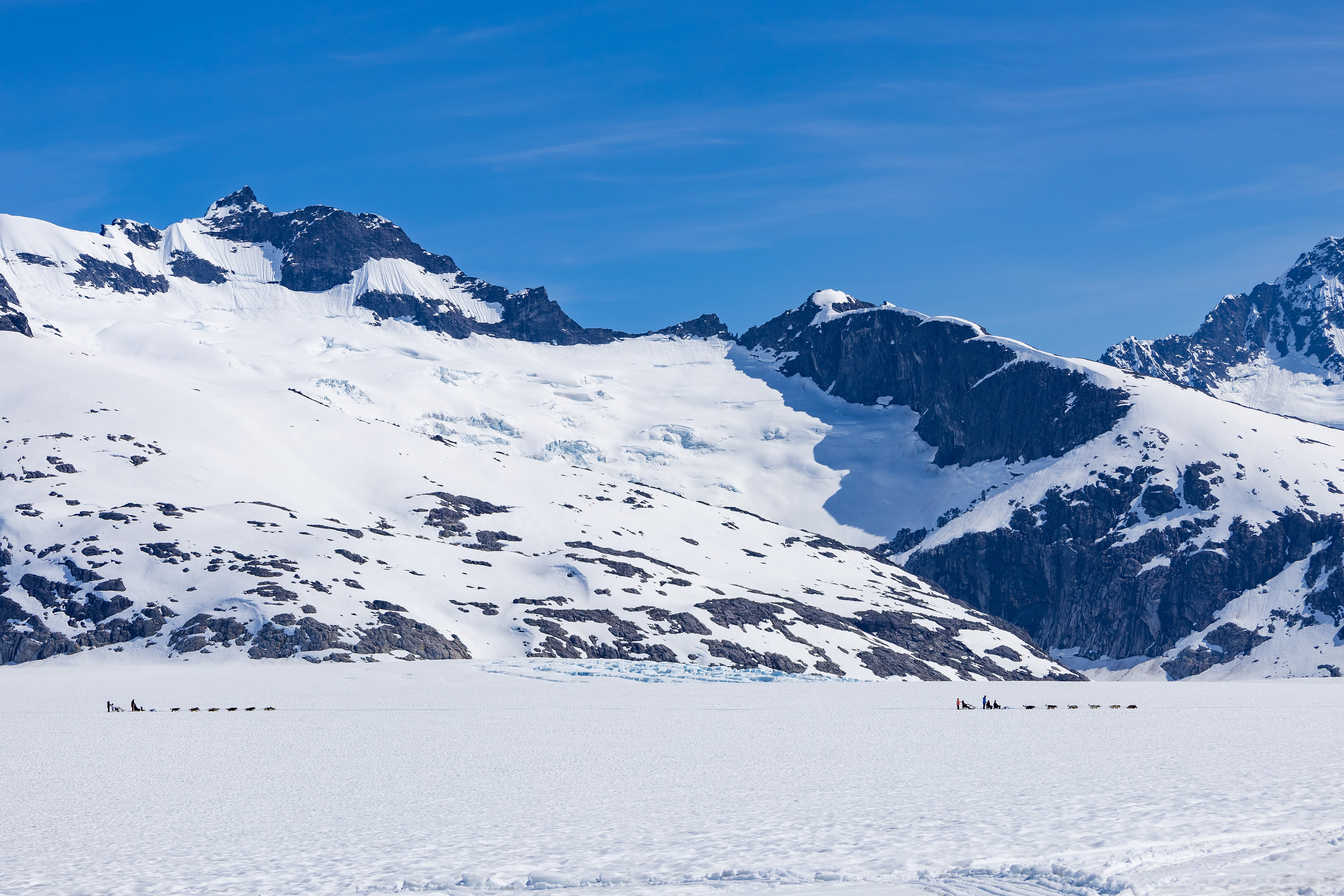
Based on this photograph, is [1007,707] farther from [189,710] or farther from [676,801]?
[189,710]

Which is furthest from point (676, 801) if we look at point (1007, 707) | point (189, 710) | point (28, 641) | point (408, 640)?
point (28, 641)

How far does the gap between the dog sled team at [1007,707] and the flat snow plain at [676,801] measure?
12.3 ft

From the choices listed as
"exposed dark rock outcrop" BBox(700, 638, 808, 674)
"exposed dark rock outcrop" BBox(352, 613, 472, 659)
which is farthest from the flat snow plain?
"exposed dark rock outcrop" BBox(700, 638, 808, 674)

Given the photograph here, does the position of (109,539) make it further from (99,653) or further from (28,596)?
(99,653)

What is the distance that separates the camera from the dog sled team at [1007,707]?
314 feet

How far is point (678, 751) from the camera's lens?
59.7m

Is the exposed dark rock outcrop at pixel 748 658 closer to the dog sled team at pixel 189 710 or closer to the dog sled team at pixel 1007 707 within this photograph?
the dog sled team at pixel 1007 707

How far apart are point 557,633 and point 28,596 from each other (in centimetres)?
7405

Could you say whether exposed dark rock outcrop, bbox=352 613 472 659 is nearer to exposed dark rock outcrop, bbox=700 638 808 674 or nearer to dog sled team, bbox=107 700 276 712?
exposed dark rock outcrop, bbox=700 638 808 674

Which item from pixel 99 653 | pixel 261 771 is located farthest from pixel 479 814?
pixel 99 653

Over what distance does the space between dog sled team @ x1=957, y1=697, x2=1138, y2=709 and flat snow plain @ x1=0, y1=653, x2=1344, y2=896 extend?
3760mm

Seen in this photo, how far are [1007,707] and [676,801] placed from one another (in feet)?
225

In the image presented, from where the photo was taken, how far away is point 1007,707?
342 feet

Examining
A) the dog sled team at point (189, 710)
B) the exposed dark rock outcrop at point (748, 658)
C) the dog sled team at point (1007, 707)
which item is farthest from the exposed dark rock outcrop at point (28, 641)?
the dog sled team at point (1007, 707)
